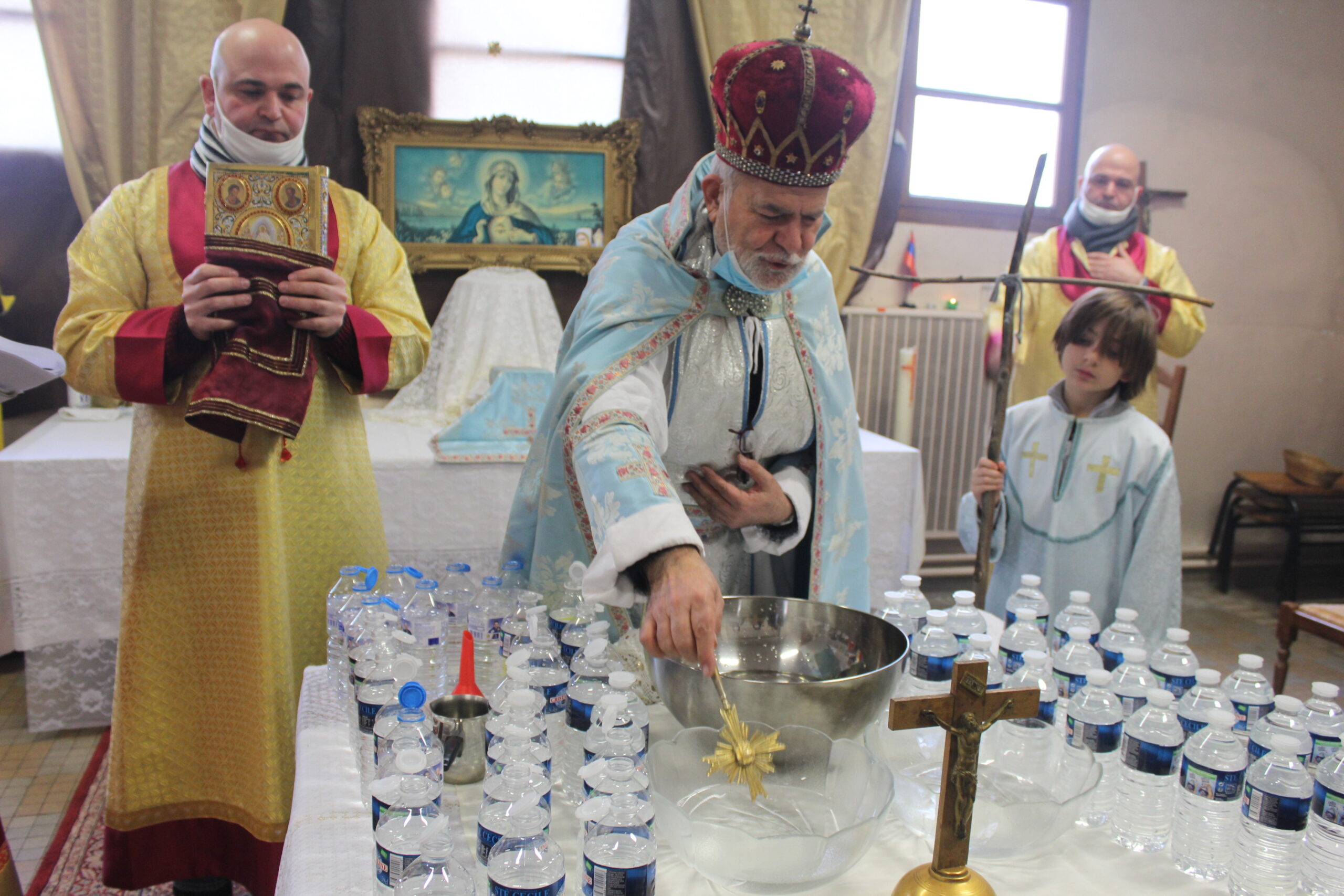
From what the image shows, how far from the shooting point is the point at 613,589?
1244 millimetres

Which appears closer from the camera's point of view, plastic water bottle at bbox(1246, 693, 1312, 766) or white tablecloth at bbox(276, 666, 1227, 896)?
white tablecloth at bbox(276, 666, 1227, 896)

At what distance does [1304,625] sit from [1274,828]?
2515 mm

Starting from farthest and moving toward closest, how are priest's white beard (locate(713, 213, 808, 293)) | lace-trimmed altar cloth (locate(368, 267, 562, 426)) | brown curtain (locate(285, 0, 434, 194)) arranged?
brown curtain (locate(285, 0, 434, 194))
lace-trimmed altar cloth (locate(368, 267, 562, 426))
priest's white beard (locate(713, 213, 808, 293))

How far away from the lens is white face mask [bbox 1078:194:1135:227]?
3.99 meters

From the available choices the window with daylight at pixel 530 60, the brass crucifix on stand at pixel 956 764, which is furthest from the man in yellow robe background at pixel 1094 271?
the brass crucifix on stand at pixel 956 764

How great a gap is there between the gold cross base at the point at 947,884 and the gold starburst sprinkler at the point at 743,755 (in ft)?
0.61

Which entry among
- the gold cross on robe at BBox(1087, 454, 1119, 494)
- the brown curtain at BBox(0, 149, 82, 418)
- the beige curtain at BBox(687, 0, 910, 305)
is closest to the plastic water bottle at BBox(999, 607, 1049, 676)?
the gold cross on robe at BBox(1087, 454, 1119, 494)

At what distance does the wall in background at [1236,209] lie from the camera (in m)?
5.39

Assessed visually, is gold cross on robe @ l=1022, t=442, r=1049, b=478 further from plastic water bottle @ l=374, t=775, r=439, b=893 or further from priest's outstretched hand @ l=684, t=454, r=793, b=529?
plastic water bottle @ l=374, t=775, r=439, b=893

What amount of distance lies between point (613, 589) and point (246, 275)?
1113 millimetres

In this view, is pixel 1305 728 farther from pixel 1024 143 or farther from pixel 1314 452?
pixel 1314 452

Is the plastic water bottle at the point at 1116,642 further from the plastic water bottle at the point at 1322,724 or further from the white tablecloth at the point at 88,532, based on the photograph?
the white tablecloth at the point at 88,532

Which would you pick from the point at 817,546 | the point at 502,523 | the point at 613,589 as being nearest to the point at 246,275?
the point at 613,589

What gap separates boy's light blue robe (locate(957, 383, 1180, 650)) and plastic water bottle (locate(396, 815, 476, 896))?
6.01 ft
